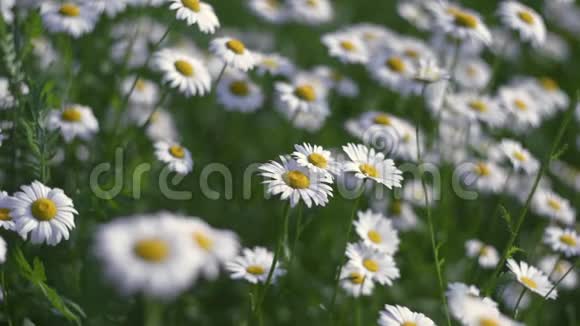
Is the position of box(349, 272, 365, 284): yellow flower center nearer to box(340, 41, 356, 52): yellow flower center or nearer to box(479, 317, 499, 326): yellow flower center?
box(479, 317, 499, 326): yellow flower center

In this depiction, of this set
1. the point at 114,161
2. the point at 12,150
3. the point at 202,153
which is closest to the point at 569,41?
the point at 202,153

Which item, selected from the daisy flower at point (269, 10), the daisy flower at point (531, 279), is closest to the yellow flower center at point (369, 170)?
the daisy flower at point (531, 279)

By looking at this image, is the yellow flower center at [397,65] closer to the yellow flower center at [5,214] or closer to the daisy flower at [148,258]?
the yellow flower center at [5,214]

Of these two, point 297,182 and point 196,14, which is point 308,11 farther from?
point 297,182

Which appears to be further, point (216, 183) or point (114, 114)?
point (216, 183)

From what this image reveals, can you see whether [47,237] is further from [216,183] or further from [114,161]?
[216,183]

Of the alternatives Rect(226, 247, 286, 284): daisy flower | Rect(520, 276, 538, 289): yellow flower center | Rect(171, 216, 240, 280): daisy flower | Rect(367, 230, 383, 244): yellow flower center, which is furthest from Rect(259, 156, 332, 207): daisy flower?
Rect(520, 276, 538, 289): yellow flower center
